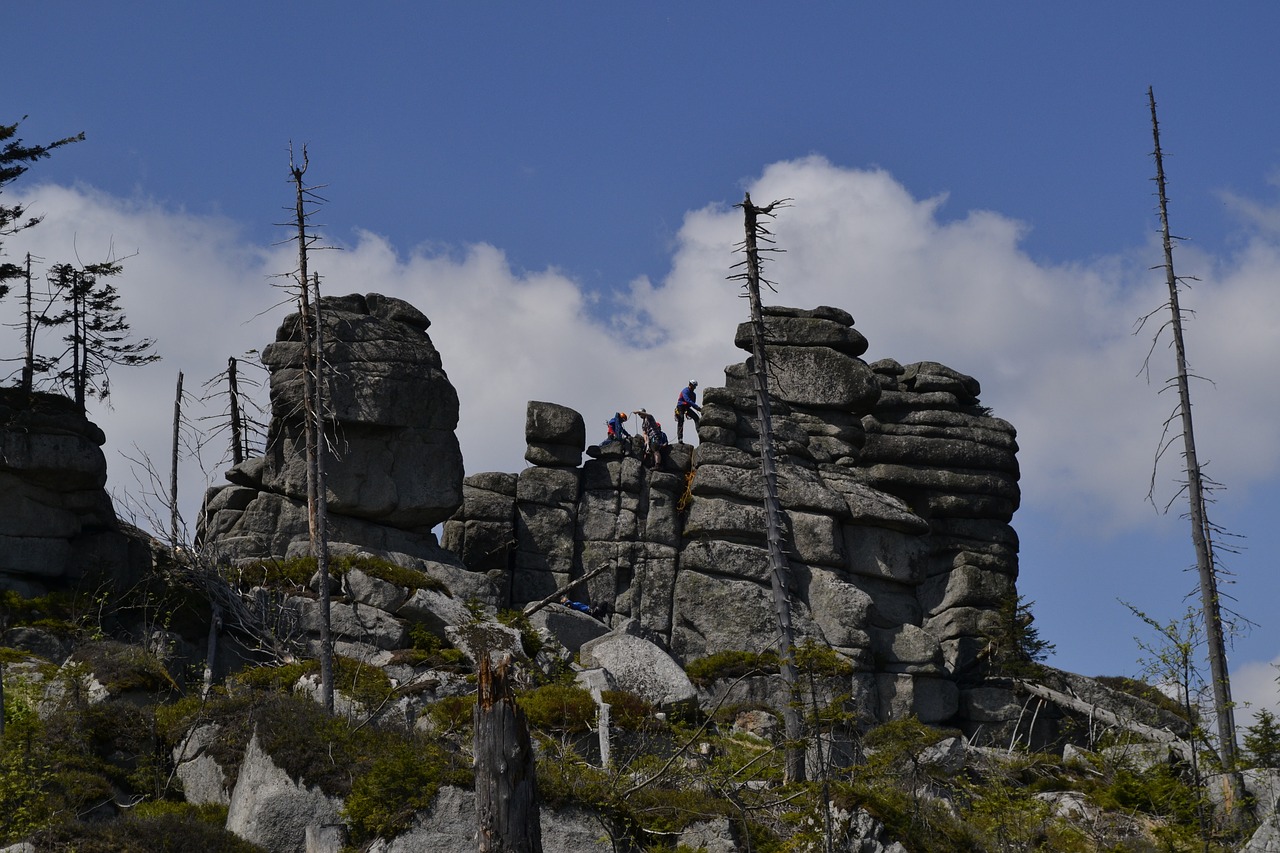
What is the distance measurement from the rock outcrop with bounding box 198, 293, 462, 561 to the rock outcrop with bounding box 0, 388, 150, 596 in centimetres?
362

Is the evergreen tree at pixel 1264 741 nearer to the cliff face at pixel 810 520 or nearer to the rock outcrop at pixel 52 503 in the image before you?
the cliff face at pixel 810 520

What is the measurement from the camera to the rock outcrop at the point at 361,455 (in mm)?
42438

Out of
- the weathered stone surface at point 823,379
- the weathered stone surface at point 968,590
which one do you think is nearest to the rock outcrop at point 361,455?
the weathered stone surface at point 823,379

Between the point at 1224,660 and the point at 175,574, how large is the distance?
27162 millimetres

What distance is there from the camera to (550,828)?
909 inches

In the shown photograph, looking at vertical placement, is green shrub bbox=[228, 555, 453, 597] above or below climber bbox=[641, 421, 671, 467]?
below

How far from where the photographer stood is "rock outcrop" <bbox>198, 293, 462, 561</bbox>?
42438 mm

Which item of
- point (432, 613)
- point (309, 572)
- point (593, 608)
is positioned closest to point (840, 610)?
point (593, 608)

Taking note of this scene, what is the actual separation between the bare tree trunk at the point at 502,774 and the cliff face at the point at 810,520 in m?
24.3

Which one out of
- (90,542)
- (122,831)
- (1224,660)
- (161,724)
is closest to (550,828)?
(122,831)

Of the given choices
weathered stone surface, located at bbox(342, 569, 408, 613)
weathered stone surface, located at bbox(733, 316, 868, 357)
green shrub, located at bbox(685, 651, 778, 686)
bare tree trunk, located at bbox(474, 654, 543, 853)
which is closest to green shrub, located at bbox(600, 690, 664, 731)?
green shrub, located at bbox(685, 651, 778, 686)

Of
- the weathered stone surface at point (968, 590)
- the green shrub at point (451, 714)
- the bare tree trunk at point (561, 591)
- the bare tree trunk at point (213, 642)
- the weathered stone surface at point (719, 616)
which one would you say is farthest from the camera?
the weathered stone surface at point (968, 590)

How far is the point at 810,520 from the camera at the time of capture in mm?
45688

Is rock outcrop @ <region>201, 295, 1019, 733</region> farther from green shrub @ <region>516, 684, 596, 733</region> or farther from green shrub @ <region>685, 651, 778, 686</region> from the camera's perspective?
green shrub @ <region>516, 684, 596, 733</region>
